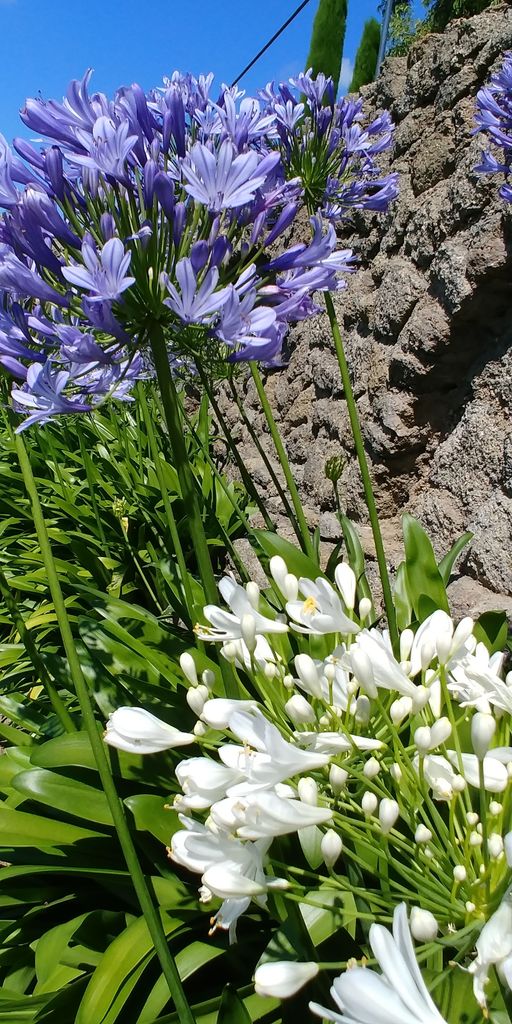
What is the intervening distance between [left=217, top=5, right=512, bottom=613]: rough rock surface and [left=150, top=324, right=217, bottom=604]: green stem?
1.37 m

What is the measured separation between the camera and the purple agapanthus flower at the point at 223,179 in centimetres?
119

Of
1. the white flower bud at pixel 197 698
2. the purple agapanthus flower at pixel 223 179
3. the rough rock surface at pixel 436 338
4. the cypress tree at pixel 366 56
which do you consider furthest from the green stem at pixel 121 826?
the cypress tree at pixel 366 56

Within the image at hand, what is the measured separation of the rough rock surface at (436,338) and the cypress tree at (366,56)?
1560cm

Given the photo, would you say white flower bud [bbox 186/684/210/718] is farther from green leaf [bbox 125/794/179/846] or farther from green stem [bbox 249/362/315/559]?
green stem [bbox 249/362/315/559]

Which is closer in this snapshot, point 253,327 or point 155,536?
point 253,327

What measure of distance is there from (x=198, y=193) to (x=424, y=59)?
9.93ft

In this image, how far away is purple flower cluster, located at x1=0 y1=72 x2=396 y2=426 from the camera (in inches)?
46.5

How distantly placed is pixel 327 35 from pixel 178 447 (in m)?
15.8

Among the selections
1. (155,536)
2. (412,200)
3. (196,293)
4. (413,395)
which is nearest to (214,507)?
(155,536)

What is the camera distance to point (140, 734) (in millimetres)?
1020

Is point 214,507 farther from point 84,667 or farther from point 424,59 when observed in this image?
point 424,59

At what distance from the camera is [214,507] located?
411 centimetres

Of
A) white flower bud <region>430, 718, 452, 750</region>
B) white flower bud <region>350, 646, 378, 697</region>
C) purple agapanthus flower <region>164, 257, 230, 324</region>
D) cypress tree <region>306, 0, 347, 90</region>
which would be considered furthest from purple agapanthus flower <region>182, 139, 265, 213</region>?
cypress tree <region>306, 0, 347, 90</region>

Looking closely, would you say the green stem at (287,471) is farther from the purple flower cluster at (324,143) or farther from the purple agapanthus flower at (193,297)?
the purple agapanthus flower at (193,297)
